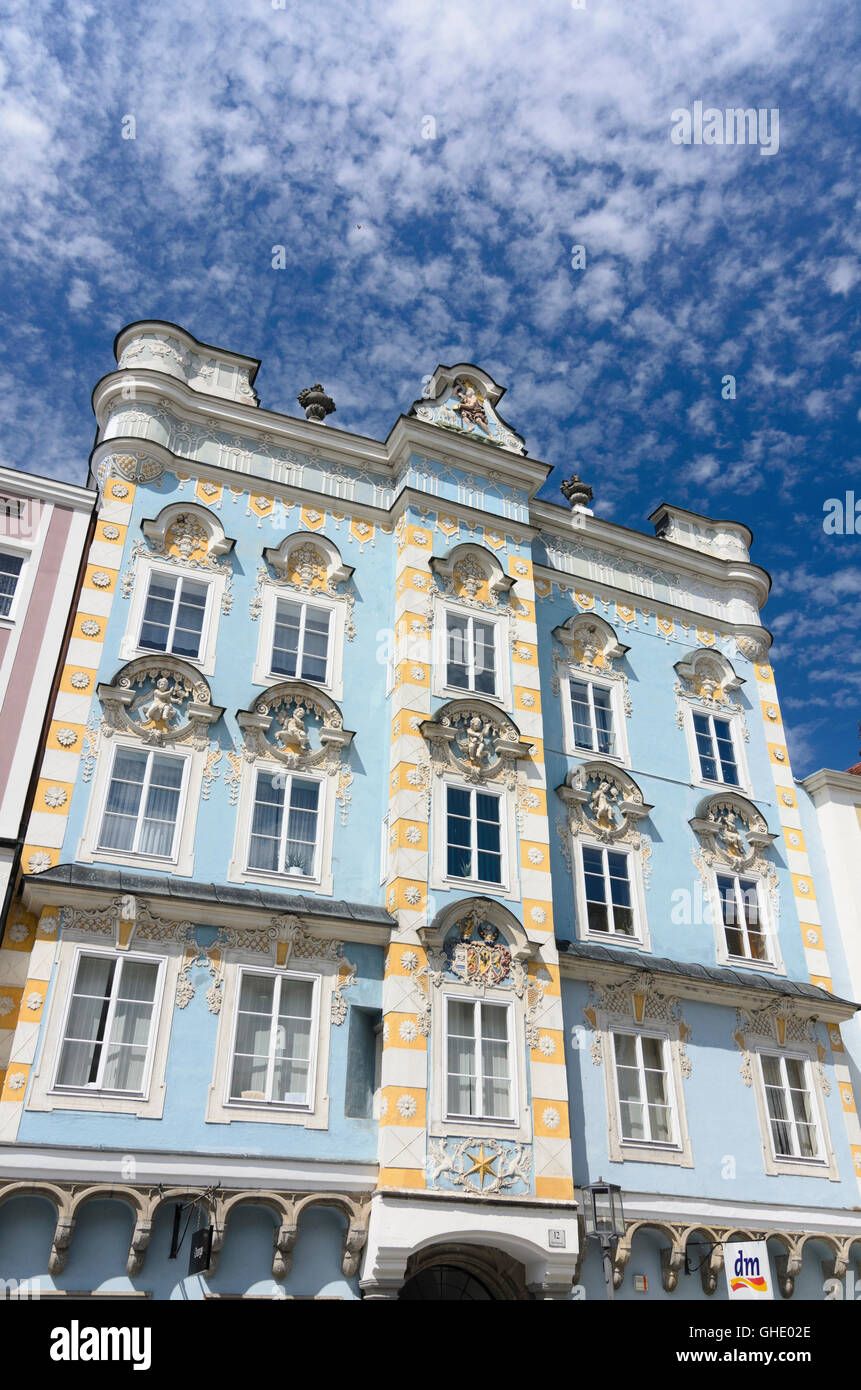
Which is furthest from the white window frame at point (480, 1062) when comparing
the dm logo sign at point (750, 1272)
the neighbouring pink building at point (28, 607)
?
the neighbouring pink building at point (28, 607)

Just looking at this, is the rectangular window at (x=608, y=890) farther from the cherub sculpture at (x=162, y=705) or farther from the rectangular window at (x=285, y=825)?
the cherub sculpture at (x=162, y=705)

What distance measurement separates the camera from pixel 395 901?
1933cm

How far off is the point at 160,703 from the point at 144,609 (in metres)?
2.18

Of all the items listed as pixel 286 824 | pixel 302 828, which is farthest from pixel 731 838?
pixel 286 824

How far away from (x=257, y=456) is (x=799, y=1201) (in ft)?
61.8

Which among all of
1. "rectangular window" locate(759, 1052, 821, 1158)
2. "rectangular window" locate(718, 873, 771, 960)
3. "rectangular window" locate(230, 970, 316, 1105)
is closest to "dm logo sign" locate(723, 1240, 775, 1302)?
"rectangular window" locate(759, 1052, 821, 1158)

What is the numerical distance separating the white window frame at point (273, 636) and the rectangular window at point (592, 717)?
5.71 metres

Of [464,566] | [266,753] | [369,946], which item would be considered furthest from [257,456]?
[369,946]

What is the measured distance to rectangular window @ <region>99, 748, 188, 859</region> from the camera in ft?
61.1

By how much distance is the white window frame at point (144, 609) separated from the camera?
20.3 metres

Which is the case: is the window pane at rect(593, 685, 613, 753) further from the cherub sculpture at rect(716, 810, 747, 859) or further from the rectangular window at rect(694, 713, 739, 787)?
the cherub sculpture at rect(716, 810, 747, 859)

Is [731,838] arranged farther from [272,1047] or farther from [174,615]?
[174,615]

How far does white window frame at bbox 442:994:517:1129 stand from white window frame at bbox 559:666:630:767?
21.4ft
